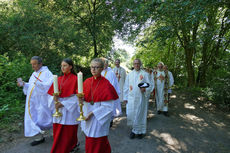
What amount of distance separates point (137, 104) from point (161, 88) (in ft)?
10.0

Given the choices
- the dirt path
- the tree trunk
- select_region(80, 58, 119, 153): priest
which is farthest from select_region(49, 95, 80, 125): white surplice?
the tree trunk

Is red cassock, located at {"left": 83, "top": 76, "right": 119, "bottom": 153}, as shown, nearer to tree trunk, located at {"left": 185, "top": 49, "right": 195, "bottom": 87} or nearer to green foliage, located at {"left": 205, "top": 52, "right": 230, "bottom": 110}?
green foliage, located at {"left": 205, "top": 52, "right": 230, "bottom": 110}

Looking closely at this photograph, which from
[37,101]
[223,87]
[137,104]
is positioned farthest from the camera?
[223,87]

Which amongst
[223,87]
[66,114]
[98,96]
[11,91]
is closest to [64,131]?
[66,114]

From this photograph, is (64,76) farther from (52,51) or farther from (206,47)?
(206,47)

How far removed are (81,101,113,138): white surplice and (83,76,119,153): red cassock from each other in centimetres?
8

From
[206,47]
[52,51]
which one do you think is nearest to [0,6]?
[52,51]

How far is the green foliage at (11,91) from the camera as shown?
226 inches

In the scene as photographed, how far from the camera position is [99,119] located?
259 cm

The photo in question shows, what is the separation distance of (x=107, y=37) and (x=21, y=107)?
812 cm

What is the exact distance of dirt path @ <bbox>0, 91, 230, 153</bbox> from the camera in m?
4.11

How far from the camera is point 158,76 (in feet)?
24.9

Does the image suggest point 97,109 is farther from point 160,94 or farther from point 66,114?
point 160,94

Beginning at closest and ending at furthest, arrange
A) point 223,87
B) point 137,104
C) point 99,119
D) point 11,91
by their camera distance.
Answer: point 99,119 < point 137,104 < point 11,91 < point 223,87
